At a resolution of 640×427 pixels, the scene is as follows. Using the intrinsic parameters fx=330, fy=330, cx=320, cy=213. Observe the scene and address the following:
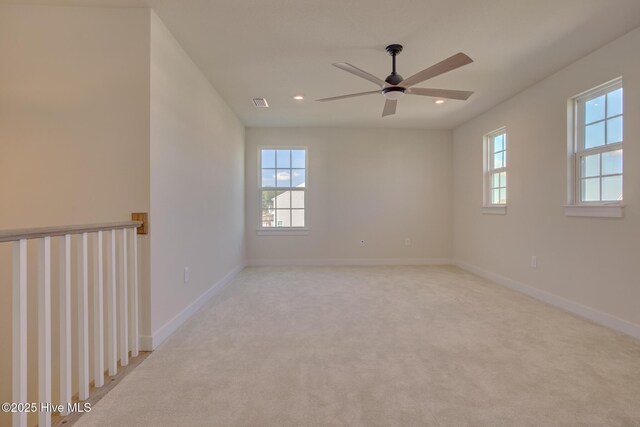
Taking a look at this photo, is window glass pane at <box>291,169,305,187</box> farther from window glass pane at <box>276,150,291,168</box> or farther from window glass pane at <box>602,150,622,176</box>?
window glass pane at <box>602,150,622,176</box>

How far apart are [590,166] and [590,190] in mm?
228

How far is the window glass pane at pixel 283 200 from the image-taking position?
19.1 feet

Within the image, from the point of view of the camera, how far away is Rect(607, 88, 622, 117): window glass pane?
2826 millimetres

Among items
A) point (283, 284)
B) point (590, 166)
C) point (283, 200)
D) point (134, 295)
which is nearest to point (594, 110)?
point (590, 166)

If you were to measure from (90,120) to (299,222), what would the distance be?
384cm

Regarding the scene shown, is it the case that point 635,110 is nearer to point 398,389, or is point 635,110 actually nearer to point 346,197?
point 398,389

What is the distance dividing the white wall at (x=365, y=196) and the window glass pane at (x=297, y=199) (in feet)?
0.49

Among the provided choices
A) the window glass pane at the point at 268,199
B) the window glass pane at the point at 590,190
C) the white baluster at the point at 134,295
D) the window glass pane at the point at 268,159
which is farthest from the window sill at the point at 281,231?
the window glass pane at the point at 590,190

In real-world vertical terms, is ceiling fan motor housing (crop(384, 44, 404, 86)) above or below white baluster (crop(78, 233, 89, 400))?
above

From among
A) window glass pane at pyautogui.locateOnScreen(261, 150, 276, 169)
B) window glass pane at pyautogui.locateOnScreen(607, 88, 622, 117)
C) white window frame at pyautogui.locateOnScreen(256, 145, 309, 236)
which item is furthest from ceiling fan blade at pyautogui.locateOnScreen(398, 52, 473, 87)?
window glass pane at pyautogui.locateOnScreen(261, 150, 276, 169)

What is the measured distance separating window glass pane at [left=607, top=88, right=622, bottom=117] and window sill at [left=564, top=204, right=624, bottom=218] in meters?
0.82

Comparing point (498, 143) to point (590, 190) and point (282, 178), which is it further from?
point (282, 178)

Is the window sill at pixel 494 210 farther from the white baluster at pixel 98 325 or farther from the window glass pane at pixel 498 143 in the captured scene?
the white baluster at pixel 98 325

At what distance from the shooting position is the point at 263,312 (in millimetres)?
3193
